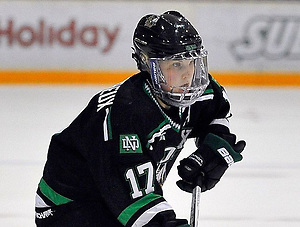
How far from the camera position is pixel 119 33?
6.11 m

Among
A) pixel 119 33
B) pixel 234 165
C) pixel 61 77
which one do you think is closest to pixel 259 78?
pixel 119 33

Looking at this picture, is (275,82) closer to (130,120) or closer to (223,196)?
(223,196)

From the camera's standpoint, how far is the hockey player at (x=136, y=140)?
190 centimetres

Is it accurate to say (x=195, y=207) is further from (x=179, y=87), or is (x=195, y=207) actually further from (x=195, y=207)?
(x=179, y=87)

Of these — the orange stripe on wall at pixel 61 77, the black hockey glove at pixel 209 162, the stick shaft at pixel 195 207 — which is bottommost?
the orange stripe on wall at pixel 61 77

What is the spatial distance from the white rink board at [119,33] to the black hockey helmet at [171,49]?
13.3 feet

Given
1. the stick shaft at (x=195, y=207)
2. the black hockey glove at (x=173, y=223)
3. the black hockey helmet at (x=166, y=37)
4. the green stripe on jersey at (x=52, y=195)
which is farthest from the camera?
the stick shaft at (x=195, y=207)

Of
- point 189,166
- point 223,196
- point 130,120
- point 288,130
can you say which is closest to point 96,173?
point 130,120

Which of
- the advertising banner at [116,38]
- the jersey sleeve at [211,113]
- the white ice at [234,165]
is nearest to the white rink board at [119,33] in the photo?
the advertising banner at [116,38]

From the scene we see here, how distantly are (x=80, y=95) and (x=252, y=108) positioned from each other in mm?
1386

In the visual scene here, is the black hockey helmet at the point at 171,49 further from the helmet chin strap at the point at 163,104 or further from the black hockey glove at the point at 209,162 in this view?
the black hockey glove at the point at 209,162

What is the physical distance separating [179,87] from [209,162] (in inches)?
16.1

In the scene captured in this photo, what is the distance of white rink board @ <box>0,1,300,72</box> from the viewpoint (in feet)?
19.8

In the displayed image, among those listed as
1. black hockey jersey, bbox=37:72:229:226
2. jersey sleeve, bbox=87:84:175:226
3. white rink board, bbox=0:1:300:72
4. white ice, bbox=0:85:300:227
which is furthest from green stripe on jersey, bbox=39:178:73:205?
white rink board, bbox=0:1:300:72
